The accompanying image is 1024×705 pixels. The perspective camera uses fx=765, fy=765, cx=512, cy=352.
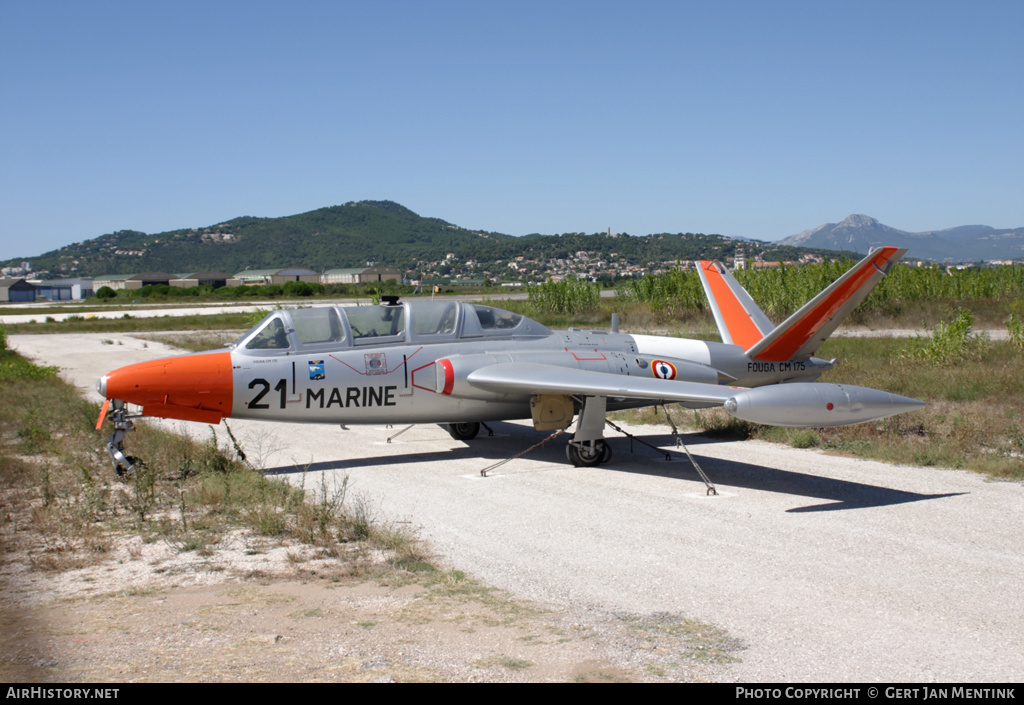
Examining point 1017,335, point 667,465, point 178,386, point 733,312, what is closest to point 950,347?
point 1017,335

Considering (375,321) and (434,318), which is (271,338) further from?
(434,318)

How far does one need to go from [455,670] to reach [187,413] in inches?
272

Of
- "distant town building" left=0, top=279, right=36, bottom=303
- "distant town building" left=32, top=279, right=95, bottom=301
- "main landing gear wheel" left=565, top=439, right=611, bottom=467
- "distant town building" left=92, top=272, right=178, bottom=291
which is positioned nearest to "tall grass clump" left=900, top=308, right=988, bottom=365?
"main landing gear wheel" left=565, top=439, right=611, bottom=467

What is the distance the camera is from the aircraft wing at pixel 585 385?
9.44 metres

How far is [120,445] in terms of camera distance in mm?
9945

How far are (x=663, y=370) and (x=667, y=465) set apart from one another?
63.7 inches

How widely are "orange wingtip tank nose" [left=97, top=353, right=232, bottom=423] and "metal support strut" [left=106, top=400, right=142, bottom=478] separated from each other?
200mm

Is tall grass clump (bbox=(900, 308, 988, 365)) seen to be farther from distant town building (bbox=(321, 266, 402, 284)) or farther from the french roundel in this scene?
distant town building (bbox=(321, 266, 402, 284))

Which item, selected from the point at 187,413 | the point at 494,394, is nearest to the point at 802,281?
the point at 494,394

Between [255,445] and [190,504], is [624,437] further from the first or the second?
[190,504]

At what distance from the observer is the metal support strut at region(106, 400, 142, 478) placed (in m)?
9.66

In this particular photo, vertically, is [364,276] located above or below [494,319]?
above

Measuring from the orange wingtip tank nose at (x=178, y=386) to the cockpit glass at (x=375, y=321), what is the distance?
5.99 ft

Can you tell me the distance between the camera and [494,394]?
1139 centimetres
